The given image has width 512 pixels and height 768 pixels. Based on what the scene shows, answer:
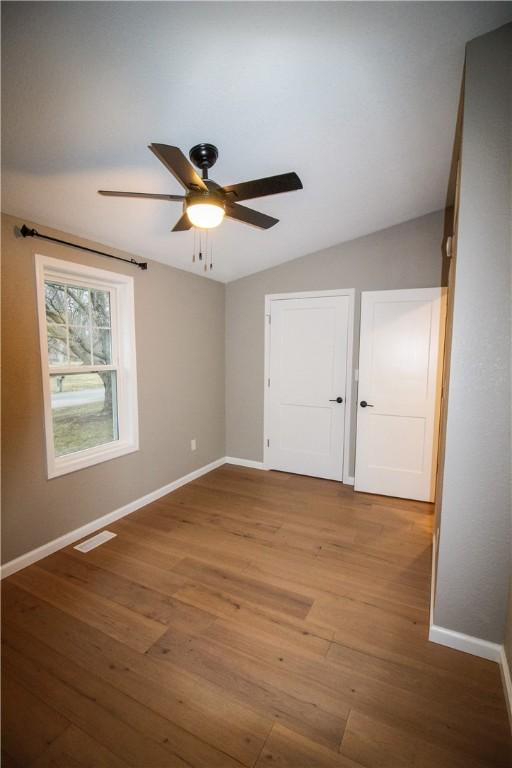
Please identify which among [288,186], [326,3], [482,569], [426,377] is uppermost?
[326,3]

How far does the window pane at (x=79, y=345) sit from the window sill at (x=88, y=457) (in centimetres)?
75

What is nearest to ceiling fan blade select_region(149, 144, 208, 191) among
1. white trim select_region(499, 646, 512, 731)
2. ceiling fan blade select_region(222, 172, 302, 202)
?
ceiling fan blade select_region(222, 172, 302, 202)

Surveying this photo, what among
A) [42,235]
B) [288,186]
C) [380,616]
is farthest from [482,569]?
[42,235]

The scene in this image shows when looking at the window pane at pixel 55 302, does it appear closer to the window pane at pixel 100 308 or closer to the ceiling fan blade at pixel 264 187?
the window pane at pixel 100 308

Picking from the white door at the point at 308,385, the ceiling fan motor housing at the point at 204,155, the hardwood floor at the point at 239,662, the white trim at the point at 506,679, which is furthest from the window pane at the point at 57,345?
the white trim at the point at 506,679

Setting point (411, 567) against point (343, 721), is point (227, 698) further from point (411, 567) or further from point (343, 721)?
point (411, 567)

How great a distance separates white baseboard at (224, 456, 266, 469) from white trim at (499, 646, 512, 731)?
288 centimetres

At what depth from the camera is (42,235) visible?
7.45ft

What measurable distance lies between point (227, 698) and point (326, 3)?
2.78m

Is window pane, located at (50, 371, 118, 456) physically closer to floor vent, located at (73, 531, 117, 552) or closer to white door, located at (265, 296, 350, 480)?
floor vent, located at (73, 531, 117, 552)

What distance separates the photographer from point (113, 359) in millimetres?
2996

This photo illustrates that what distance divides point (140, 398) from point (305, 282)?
2.21 meters

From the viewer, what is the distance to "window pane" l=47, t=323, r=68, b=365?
2486mm

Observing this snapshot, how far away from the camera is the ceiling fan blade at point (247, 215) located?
69.3 inches
